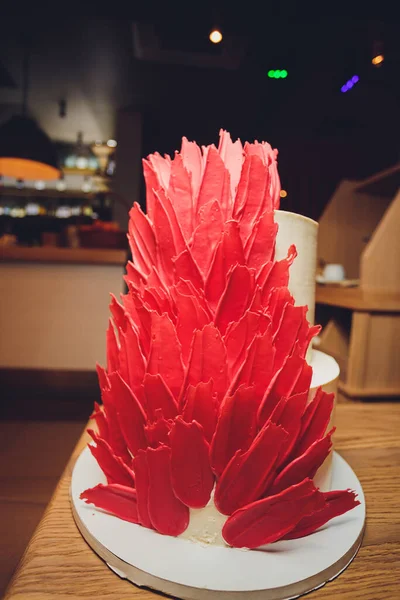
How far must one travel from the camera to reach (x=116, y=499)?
1.46 feet

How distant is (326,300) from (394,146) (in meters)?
2.85

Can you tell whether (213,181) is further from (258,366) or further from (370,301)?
(370,301)

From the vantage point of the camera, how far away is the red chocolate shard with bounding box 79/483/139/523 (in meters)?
0.44

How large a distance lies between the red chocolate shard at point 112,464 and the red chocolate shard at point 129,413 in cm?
3

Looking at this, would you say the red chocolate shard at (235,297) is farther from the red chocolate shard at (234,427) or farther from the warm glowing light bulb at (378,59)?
the warm glowing light bulb at (378,59)

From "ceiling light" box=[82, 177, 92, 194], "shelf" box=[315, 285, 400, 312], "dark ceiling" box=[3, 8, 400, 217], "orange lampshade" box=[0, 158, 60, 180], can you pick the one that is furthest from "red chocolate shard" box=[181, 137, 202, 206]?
"ceiling light" box=[82, 177, 92, 194]

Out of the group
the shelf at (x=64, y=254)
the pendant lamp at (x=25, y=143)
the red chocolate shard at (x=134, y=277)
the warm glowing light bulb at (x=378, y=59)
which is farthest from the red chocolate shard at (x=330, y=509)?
the pendant lamp at (x=25, y=143)

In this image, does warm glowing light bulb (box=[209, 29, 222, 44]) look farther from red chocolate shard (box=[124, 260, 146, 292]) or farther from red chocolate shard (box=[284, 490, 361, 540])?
red chocolate shard (box=[284, 490, 361, 540])

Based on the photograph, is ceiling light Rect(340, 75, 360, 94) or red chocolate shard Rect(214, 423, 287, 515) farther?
ceiling light Rect(340, 75, 360, 94)

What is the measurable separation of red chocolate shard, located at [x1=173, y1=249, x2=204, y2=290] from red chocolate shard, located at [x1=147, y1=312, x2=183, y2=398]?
62 mm

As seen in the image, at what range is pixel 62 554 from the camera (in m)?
0.43

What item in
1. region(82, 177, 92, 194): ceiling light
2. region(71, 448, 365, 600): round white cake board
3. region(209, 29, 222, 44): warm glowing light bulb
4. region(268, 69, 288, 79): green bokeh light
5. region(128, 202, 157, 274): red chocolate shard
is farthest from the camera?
region(82, 177, 92, 194): ceiling light

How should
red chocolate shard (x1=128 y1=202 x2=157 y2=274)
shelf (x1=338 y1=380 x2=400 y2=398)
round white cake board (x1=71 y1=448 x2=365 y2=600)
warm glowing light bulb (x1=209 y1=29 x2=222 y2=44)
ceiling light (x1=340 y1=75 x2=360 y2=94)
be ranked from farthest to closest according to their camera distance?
ceiling light (x1=340 y1=75 x2=360 y2=94) < warm glowing light bulb (x1=209 y1=29 x2=222 y2=44) < shelf (x1=338 y1=380 x2=400 y2=398) < red chocolate shard (x1=128 y1=202 x2=157 y2=274) < round white cake board (x1=71 y1=448 x2=365 y2=600)

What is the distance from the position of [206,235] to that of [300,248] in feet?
0.61
